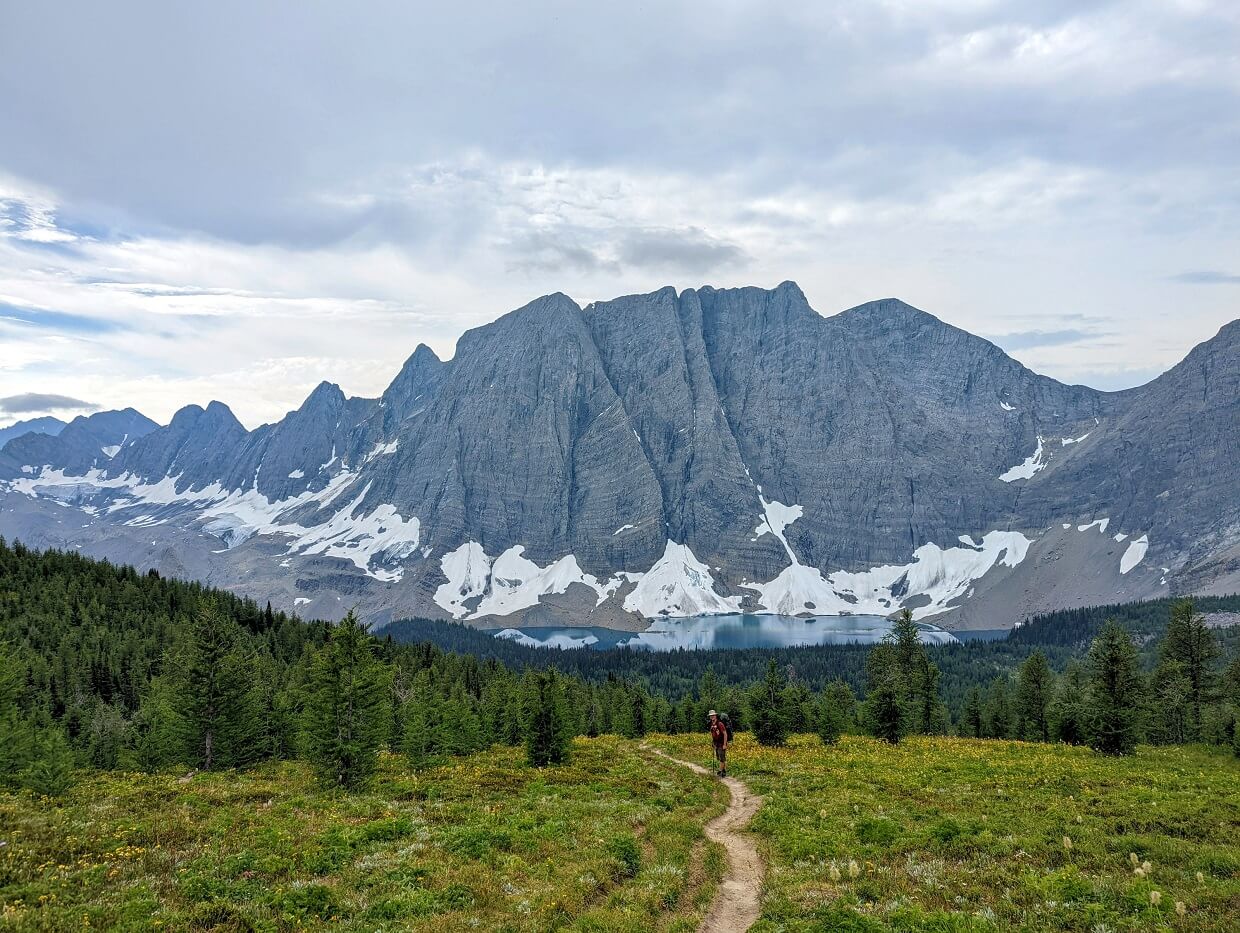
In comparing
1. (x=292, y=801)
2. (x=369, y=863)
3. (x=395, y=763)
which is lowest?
(x=395, y=763)

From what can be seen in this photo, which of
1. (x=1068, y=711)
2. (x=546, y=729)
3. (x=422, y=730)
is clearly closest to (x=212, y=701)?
(x=422, y=730)

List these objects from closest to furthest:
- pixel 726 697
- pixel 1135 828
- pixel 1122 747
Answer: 1. pixel 1135 828
2. pixel 1122 747
3. pixel 726 697

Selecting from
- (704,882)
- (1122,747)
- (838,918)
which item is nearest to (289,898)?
(704,882)

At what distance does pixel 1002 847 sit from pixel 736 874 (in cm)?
651

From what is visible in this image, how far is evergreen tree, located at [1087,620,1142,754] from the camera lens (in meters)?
36.4

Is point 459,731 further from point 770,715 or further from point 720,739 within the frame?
point 720,739

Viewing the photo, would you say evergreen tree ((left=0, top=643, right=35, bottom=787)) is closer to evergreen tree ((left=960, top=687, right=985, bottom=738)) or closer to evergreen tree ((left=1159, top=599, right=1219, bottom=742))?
evergreen tree ((left=1159, top=599, right=1219, bottom=742))

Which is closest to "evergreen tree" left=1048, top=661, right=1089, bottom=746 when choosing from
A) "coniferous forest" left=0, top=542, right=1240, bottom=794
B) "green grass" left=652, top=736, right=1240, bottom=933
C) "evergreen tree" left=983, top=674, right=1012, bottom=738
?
"coniferous forest" left=0, top=542, right=1240, bottom=794

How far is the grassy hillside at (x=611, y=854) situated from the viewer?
12.7 metres

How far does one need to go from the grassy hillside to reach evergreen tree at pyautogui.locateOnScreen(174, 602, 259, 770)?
42.8ft

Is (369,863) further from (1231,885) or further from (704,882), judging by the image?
(1231,885)

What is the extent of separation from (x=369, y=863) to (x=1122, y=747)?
129 ft

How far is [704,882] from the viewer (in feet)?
54.3

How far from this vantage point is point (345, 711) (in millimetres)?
29438
